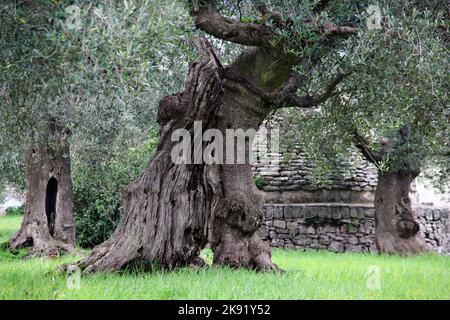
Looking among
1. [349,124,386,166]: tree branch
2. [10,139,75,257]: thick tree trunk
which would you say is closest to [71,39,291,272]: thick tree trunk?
[349,124,386,166]: tree branch

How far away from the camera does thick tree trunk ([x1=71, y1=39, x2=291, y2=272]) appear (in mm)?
9023

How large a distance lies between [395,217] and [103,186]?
949cm

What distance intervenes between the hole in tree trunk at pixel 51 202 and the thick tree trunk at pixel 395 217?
10.3 meters

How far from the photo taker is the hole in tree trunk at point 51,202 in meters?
16.0

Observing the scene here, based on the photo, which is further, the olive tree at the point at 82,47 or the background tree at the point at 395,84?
the background tree at the point at 395,84

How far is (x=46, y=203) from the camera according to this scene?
1605cm

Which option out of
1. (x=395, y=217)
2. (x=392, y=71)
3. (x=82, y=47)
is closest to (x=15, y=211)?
(x=395, y=217)

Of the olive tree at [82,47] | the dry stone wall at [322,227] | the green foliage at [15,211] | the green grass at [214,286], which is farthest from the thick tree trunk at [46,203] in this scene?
the green foliage at [15,211]

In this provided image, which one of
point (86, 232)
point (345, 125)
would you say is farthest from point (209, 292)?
point (86, 232)

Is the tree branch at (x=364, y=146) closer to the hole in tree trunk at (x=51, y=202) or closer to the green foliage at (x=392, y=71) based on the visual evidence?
the green foliage at (x=392, y=71)

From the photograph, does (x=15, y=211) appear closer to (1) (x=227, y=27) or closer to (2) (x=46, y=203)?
(2) (x=46, y=203)

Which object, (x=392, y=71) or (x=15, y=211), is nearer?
(x=392, y=71)

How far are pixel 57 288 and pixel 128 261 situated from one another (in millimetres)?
1880

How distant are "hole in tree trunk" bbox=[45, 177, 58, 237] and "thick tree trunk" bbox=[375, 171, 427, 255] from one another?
407 inches
